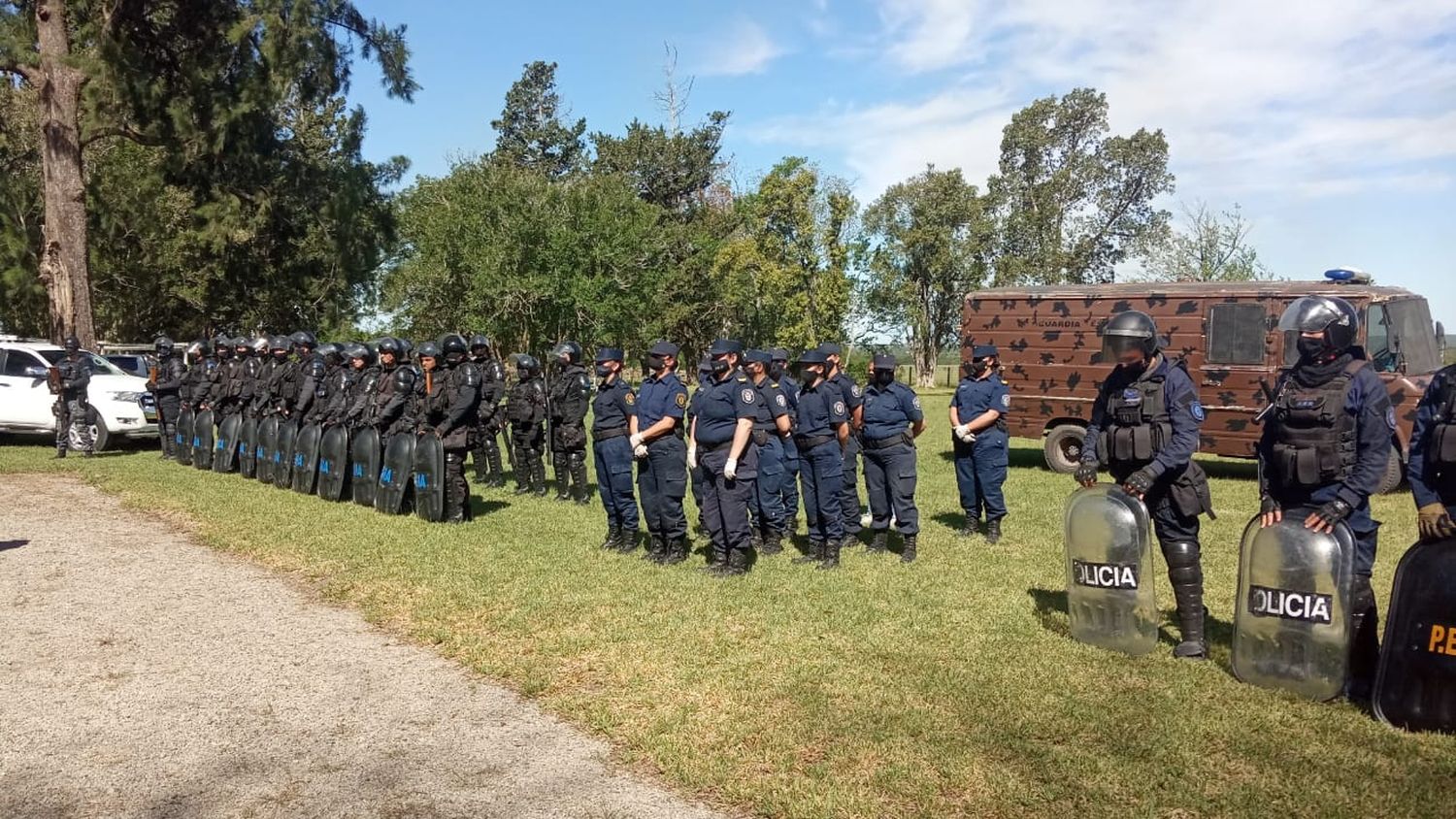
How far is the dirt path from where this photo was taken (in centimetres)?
397

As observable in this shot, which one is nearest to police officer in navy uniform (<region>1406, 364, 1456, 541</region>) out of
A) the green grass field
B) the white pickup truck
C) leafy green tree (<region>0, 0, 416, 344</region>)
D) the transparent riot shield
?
the green grass field

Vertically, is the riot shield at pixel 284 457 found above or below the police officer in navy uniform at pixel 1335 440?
below

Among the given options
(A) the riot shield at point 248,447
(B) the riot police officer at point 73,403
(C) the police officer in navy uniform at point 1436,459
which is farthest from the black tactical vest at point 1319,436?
(B) the riot police officer at point 73,403

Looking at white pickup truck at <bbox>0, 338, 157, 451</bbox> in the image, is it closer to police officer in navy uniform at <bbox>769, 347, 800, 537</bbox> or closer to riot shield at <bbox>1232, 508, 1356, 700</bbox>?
police officer in navy uniform at <bbox>769, 347, 800, 537</bbox>

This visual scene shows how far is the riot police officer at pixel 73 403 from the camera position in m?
14.8

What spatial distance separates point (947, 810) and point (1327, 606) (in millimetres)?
2246

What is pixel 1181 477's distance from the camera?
5445 millimetres

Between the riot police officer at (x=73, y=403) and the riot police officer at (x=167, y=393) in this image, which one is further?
the riot police officer at (x=167, y=393)

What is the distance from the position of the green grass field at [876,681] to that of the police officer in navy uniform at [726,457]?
28 centimetres

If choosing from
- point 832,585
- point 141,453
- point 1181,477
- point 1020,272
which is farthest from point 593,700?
point 1020,272

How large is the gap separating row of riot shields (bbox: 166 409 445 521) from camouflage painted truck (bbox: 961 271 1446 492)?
23.1 ft

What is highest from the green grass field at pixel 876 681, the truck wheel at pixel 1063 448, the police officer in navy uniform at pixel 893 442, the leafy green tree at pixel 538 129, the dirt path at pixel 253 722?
the leafy green tree at pixel 538 129

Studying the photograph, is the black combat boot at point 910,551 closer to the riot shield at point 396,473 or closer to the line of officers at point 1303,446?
the line of officers at point 1303,446

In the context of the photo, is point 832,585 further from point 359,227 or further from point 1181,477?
point 359,227
